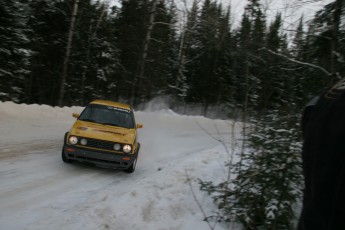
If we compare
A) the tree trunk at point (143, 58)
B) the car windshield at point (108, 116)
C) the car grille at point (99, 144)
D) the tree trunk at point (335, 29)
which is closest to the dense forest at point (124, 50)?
the tree trunk at point (143, 58)

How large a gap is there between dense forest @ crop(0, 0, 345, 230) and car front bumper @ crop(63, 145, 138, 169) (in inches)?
107

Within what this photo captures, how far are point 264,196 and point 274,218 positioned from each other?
403 millimetres

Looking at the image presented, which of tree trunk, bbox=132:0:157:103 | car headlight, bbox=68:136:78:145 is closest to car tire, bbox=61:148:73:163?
car headlight, bbox=68:136:78:145

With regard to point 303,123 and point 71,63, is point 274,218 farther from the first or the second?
point 71,63

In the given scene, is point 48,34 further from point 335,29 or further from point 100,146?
point 335,29

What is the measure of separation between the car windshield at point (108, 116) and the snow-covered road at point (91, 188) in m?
1.35

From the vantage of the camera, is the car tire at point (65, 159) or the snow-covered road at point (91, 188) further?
the car tire at point (65, 159)

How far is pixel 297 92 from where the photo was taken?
8.73 meters

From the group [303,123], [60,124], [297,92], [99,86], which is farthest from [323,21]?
[99,86]

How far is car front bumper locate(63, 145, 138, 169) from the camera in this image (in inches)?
373

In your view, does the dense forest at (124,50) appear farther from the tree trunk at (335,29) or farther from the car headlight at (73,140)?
the car headlight at (73,140)

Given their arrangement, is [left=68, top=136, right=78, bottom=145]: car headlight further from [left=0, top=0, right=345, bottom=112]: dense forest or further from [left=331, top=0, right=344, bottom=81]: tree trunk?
[left=331, top=0, right=344, bottom=81]: tree trunk

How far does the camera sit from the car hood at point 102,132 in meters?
9.66

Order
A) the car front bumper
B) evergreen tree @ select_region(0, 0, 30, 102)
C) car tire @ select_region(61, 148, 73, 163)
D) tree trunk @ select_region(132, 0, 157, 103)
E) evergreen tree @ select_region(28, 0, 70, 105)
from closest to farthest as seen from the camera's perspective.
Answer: the car front bumper < car tire @ select_region(61, 148, 73, 163) < evergreen tree @ select_region(0, 0, 30, 102) < tree trunk @ select_region(132, 0, 157, 103) < evergreen tree @ select_region(28, 0, 70, 105)
